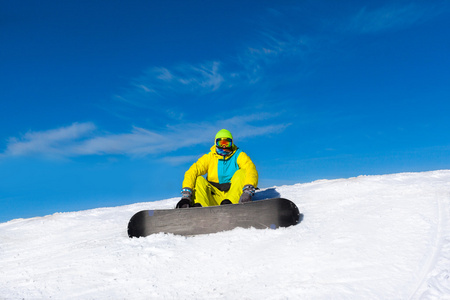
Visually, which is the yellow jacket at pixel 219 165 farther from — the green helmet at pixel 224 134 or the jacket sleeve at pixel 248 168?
the green helmet at pixel 224 134

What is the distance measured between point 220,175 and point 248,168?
60cm

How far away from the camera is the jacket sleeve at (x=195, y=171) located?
5.78 meters

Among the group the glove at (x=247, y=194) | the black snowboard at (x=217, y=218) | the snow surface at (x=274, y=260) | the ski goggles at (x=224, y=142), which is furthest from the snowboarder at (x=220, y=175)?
the snow surface at (x=274, y=260)

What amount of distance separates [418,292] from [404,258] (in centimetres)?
66

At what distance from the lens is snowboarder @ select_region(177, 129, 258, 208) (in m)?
5.66

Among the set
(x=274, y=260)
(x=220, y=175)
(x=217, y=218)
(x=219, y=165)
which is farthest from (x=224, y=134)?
(x=274, y=260)

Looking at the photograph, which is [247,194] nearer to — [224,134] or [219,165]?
[219,165]

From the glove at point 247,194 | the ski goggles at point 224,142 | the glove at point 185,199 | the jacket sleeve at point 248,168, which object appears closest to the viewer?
the glove at point 247,194

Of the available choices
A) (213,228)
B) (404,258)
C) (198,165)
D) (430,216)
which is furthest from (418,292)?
(198,165)

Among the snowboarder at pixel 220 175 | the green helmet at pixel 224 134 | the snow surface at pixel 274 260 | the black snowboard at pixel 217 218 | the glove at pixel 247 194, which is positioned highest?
the green helmet at pixel 224 134

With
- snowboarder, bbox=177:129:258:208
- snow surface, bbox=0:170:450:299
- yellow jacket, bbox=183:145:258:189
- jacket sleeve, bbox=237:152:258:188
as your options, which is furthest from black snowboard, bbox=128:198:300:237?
yellow jacket, bbox=183:145:258:189

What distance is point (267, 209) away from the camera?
16.3 ft

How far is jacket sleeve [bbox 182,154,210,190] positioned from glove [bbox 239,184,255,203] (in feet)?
2.96

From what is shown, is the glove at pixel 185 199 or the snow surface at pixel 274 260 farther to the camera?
the glove at pixel 185 199
